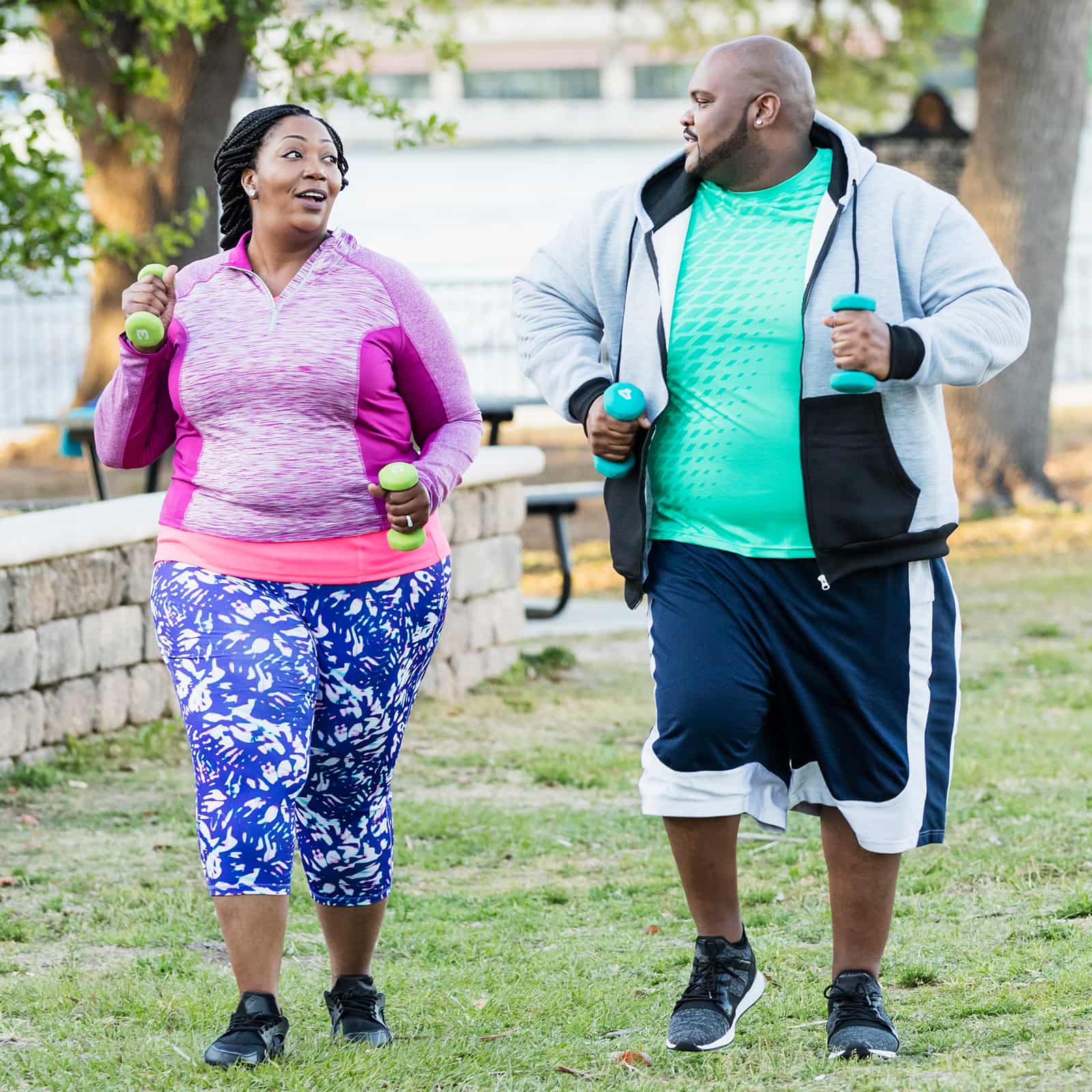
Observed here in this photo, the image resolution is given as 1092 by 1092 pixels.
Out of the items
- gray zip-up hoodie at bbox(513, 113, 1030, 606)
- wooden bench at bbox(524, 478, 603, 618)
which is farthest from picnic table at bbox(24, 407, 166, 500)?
gray zip-up hoodie at bbox(513, 113, 1030, 606)

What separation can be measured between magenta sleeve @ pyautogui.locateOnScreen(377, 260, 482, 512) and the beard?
67cm

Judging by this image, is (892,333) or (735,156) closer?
(892,333)

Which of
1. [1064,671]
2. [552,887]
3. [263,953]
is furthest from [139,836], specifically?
[1064,671]

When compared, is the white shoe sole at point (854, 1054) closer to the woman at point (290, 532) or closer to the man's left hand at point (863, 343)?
the woman at point (290, 532)

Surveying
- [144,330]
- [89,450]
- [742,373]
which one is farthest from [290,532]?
[89,450]

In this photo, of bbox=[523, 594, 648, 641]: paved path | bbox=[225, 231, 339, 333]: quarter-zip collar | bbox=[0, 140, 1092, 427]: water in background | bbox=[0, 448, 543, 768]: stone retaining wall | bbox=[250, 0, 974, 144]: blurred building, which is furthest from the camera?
bbox=[250, 0, 974, 144]: blurred building

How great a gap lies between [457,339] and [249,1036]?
17187 millimetres

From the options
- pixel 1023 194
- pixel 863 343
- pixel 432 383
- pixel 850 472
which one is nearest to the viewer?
pixel 863 343

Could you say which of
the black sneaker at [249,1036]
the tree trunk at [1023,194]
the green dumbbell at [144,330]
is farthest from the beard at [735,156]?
the tree trunk at [1023,194]

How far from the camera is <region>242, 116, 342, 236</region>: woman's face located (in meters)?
3.80

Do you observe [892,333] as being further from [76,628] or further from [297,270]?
[76,628]

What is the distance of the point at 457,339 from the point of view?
2048 cm

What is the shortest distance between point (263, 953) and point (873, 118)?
56.5 ft

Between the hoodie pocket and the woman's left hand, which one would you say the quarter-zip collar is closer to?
the woman's left hand
